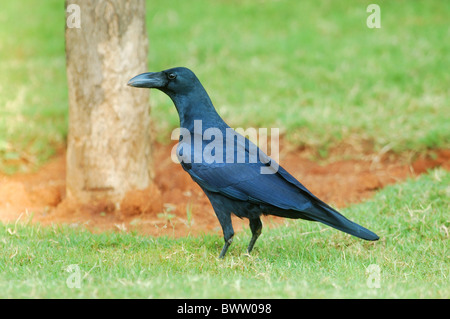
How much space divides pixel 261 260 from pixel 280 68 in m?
4.89

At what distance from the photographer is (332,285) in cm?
343

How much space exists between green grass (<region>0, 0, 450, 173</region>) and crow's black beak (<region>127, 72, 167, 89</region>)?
2.38 m

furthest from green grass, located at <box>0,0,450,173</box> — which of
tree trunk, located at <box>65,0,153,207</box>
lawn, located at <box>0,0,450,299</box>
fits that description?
tree trunk, located at <box>65,0,153,207</box>

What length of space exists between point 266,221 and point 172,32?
5469 millimetres

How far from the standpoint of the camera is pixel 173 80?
14.3 feet

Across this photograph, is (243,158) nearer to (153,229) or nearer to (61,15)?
(153,229)

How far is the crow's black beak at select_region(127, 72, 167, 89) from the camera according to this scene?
14.0 ft

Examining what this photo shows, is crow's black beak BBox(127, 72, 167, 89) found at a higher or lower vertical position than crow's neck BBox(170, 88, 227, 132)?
higher

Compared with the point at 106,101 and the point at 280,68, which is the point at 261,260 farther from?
the point at 280,68

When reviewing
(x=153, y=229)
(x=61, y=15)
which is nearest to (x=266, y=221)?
(x=153, y=229)

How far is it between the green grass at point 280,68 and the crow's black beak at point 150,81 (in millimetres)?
2378

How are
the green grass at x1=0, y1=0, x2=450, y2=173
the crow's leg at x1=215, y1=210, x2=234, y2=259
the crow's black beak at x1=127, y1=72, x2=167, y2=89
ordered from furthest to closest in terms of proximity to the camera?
1. the green grass at x1=0, y1=0, x2=450, y2=173
2. the crow's black beak at x1=127, y1=72, x2=167, y2=89
3. the crow's leg at x1=215, y1=210, x2=234, y2=259

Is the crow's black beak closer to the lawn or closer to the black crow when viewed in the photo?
the black crow

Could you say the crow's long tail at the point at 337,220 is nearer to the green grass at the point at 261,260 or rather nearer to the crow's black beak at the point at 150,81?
the green grass at the point at 261,260
